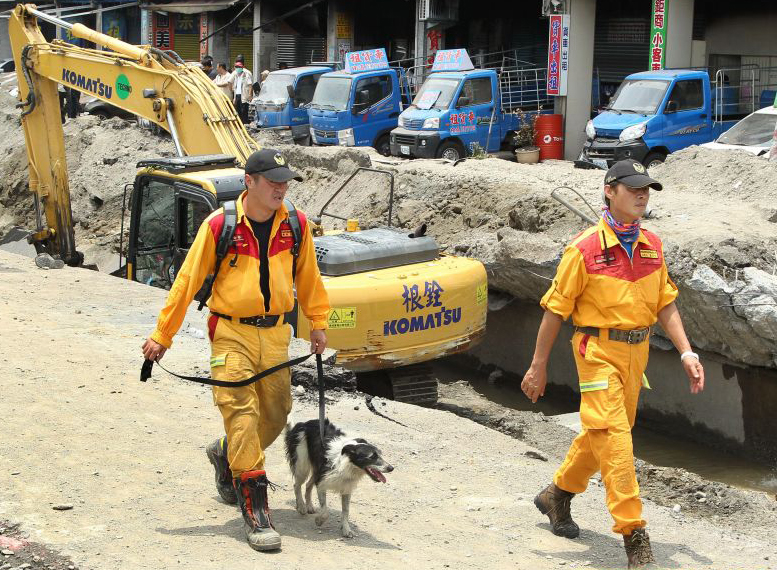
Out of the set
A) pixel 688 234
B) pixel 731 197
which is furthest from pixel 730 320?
pixel 731 197

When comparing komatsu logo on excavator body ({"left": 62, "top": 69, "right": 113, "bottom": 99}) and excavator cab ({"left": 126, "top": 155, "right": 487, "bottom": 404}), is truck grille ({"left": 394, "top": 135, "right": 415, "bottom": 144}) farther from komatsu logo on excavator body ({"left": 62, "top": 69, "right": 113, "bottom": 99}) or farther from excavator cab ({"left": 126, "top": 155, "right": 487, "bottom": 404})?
excavator cab ({"left": 126, "top": 155, "right": 487, "bottom": 404})

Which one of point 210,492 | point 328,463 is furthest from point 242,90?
point 328,463

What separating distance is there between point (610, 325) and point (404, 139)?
1659cm

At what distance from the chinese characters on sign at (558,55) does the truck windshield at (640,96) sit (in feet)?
11.1

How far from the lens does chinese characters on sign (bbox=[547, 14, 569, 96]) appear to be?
24.5 m

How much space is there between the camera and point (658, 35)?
22938mm

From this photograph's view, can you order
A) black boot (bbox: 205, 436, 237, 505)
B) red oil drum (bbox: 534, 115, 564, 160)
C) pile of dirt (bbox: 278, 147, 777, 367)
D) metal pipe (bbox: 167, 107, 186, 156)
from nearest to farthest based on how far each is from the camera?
black boot (bbox: 205, 436, 237, 505), pile of dirt (bbox: 278, 147, 777, 367), metal pipe (bbox: 167, 107, 186, 156), red oil drum (bbox: 534, 115, 564, 160)

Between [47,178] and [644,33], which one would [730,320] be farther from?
[644,33]

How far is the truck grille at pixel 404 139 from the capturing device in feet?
71.1

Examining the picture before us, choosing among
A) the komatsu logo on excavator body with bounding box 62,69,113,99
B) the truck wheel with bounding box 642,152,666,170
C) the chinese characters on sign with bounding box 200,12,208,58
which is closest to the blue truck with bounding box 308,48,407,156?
the truck wheel with bounding box 642,152,666,170

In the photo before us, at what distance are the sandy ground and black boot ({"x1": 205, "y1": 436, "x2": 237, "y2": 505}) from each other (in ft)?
0.23

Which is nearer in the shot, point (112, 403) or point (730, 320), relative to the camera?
point (112, 403)

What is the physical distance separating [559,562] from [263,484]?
1.58 meters

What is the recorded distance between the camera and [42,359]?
8594mm
